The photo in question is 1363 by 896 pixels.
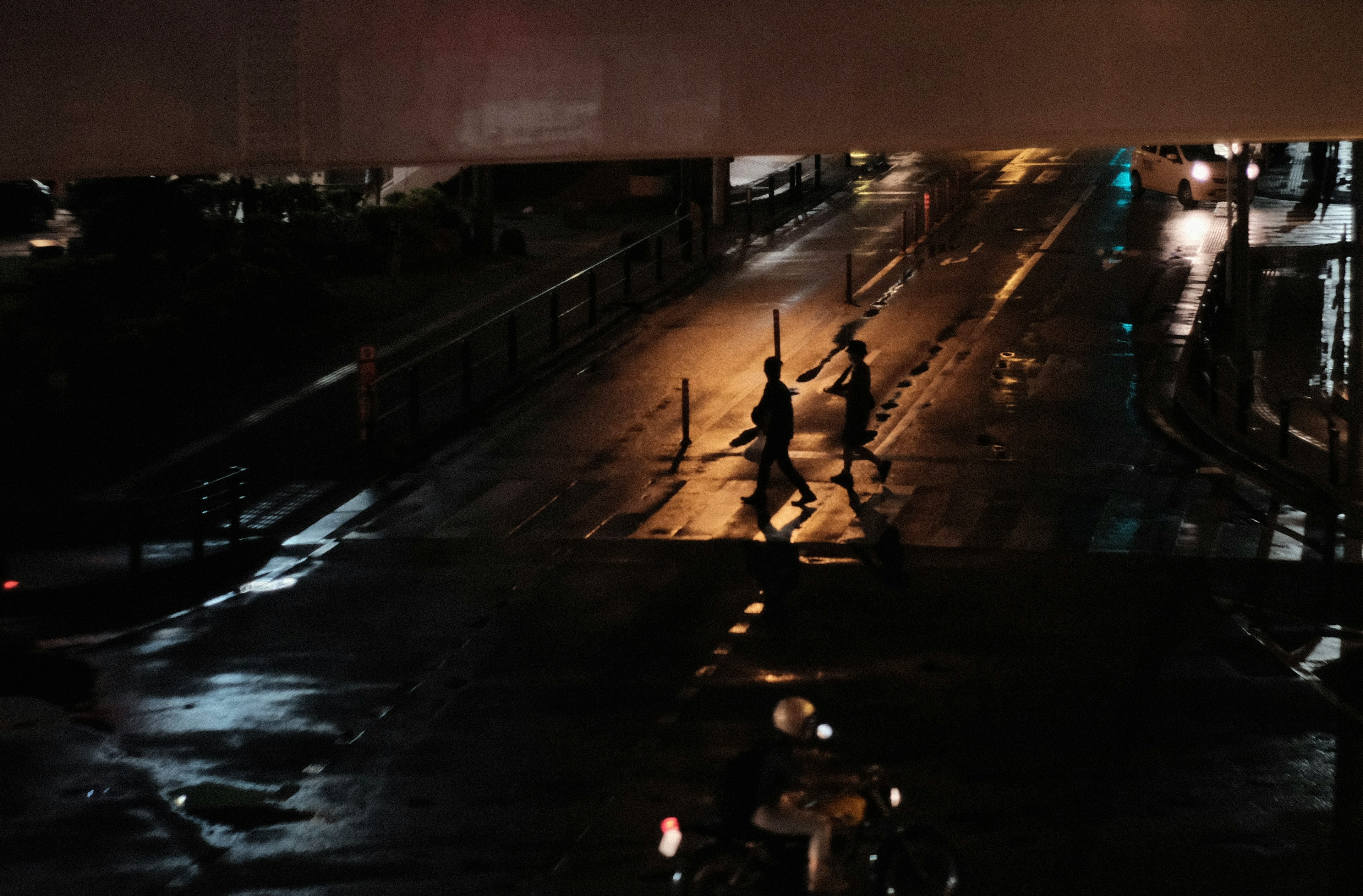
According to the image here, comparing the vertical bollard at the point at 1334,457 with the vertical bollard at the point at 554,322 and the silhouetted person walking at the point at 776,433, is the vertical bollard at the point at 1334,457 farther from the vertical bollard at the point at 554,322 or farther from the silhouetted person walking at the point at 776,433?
the vertical bollard at the point at 554,322

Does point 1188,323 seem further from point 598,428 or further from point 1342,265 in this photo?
point 598,428

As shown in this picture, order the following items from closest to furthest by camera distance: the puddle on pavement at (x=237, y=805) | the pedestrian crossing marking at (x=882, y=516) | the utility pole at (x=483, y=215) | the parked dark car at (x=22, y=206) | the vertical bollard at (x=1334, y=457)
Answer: the puddle on pavement at (x=237, y=805)
the pedestrian crossing marking at (x=882, y=516)
the vertical bollard at (x=1334, y=457)
the utility pole at (x=483, y=215)
the parked dark car at (x=22, y=206)

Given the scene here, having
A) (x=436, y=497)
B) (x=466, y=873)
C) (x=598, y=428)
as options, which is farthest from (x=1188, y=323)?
(x=466, y=873)

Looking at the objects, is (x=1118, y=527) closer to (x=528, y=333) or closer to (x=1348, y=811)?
(x=1348, y=811)

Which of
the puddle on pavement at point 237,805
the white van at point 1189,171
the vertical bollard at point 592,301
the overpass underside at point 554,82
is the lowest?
the puddle on pavement at point 237,805

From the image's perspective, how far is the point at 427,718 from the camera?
37.3ft

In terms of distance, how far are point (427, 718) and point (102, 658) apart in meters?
3.41

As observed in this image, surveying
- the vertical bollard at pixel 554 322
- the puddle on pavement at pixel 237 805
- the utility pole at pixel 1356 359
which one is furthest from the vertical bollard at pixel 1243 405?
the puddle on pavement at pixel 237 805

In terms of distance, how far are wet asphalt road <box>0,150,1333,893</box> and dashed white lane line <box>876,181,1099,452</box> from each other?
0.61 ft

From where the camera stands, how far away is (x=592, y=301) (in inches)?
1081

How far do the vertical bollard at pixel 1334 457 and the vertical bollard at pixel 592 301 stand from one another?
43.0 feet

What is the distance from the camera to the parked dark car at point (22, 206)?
Answer: 3741 centimetres

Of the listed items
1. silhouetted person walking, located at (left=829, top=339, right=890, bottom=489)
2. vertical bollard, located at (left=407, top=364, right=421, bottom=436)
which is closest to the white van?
silhouetted person walking, located at (left=829, top=339, right=890, bottom=489)

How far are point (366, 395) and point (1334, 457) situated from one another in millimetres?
11241
